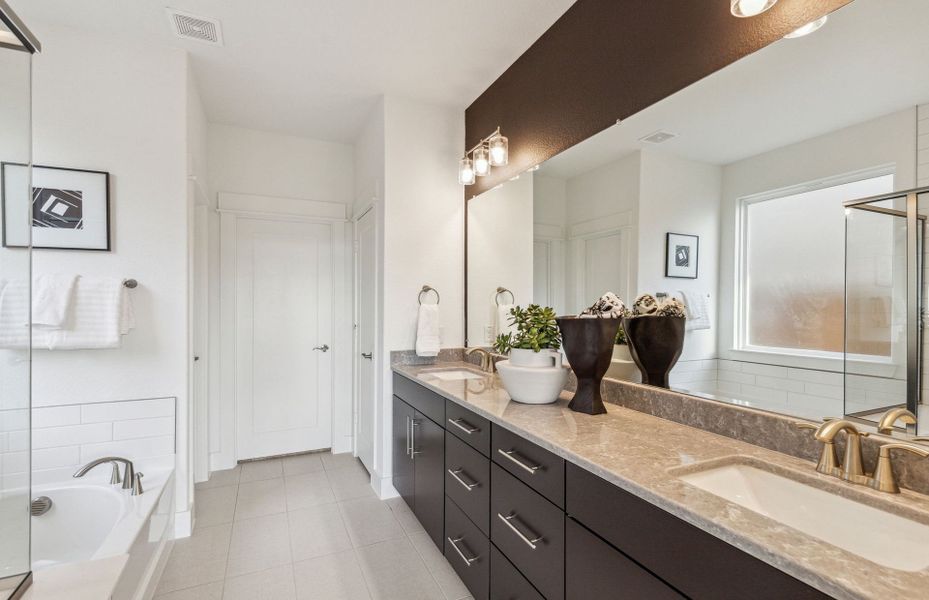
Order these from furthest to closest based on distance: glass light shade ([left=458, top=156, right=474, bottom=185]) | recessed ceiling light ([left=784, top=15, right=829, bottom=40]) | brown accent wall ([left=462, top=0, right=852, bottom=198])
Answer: glass light shade ([left=458, top=156, right=474, bottom=185]) → brown accent wall ([left=462, top=0, right=852, bottom=198]) → recessed ceiling light ([left=784, top=15, right=829, bottom=40])

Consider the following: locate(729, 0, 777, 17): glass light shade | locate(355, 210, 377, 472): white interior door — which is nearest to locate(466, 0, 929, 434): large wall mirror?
locate(729, 0, 777, 17): glass light shade

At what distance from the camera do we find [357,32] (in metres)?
2.29

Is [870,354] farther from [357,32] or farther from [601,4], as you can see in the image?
[357,32]

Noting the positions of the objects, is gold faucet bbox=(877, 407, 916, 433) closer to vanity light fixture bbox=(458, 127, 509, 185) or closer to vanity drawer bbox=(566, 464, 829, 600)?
vanity drawer bbox=(566, 464, 829, 600)

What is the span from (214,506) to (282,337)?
1309mm

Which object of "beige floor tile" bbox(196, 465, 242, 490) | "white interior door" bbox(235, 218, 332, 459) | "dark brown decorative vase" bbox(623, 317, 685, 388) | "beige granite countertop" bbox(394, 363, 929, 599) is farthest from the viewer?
"white interior door" bbox(235, 218, 332, 459)

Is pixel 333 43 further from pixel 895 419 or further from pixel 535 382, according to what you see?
pixel 895 419

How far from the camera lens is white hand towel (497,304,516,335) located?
2658 millimetres

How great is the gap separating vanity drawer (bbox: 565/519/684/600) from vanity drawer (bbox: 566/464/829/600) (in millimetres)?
21

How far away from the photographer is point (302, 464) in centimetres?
350

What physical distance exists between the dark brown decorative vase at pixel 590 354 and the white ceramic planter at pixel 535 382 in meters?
Result: 0.14

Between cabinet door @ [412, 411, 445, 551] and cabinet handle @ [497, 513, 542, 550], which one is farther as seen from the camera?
cabinet door @ [412, 411, 445, 551]

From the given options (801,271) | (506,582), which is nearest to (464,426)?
(506,582)

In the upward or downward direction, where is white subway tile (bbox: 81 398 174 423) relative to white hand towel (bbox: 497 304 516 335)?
downward
